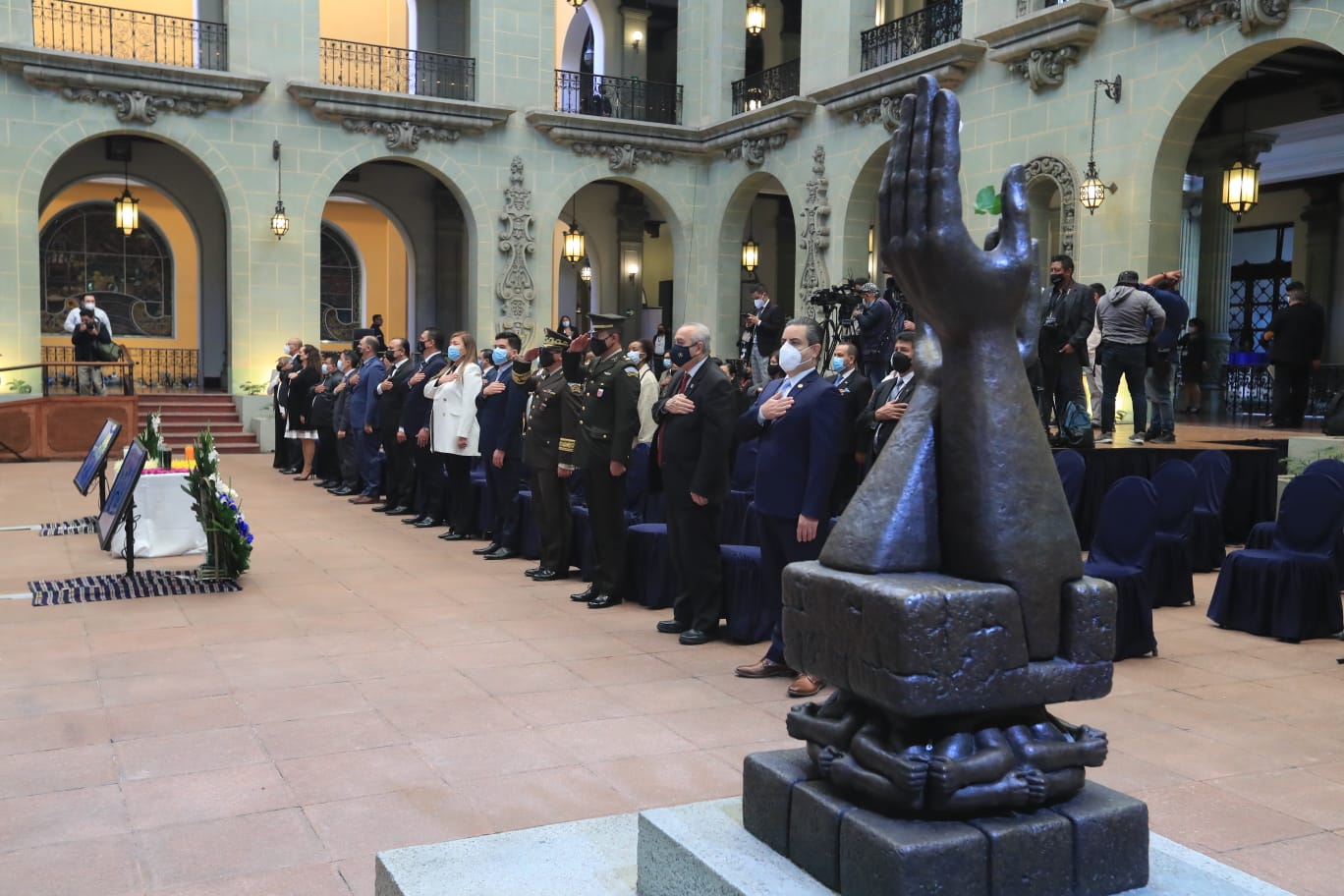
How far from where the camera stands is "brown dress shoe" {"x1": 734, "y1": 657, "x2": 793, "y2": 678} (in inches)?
228

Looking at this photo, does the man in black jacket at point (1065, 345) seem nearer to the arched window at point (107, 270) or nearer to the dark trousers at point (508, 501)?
the dark trousers at point (508, 501)

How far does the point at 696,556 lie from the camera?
21.8 ft

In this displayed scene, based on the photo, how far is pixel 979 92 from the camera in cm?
1549

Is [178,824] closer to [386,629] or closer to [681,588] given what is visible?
[386,629]

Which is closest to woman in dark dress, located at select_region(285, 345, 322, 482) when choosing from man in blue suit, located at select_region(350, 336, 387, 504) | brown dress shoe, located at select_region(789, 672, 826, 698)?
man in blue suit, located at select_region(350, 336, 387, 504)

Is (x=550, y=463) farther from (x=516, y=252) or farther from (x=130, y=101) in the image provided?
(x=130, y=101)

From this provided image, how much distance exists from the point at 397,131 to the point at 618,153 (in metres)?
4.05

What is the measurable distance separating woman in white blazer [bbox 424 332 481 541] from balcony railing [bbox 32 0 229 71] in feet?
37.1

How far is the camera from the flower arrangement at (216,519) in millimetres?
7848

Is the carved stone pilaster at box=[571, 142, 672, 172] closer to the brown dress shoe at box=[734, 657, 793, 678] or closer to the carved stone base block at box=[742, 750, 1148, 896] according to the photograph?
the brown dress shoe at box=[734, 657, 793, 678]

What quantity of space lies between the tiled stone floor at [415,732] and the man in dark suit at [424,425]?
3384 mm

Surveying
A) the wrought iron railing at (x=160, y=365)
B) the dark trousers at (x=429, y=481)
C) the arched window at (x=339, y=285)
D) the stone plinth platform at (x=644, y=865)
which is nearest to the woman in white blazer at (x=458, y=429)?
the dark trousers at (x=429, y=481)

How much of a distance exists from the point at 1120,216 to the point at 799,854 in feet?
41.6

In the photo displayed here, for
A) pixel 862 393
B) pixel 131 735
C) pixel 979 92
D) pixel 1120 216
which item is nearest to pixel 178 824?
pixel 131 735
